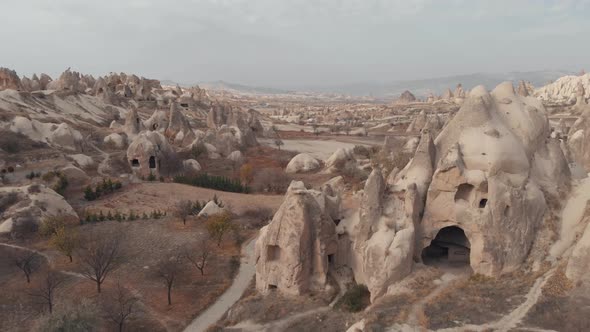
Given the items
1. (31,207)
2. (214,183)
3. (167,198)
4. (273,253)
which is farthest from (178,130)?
(273,253)

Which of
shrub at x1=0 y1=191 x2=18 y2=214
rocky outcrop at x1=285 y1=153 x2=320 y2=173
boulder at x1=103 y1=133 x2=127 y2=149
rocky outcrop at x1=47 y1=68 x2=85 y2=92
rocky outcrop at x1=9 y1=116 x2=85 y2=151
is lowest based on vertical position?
rocky outcrop at x1=285 y1=153 x2=320 y2=173

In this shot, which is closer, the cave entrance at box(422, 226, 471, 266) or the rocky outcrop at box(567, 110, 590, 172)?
the cave entrance at box(422, 226, 471, 266)

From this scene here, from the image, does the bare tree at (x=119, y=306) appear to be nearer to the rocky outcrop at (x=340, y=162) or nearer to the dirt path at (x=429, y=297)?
the dirt path at (x=429, y=297)

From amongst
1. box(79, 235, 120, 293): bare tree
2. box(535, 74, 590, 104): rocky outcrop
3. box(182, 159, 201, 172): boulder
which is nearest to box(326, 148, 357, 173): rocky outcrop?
box(182, 159, 201, 172): boulder

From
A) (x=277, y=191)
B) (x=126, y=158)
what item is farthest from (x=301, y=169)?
(x=126, y=158)

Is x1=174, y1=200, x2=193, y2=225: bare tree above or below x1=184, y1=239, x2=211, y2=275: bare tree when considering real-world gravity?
above

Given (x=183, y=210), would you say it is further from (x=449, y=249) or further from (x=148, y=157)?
(x=449, y=249)

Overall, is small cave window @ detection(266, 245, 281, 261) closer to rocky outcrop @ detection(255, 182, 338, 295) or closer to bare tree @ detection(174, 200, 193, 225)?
rocky outcrop @ detection(255, 182, 338, 295)
